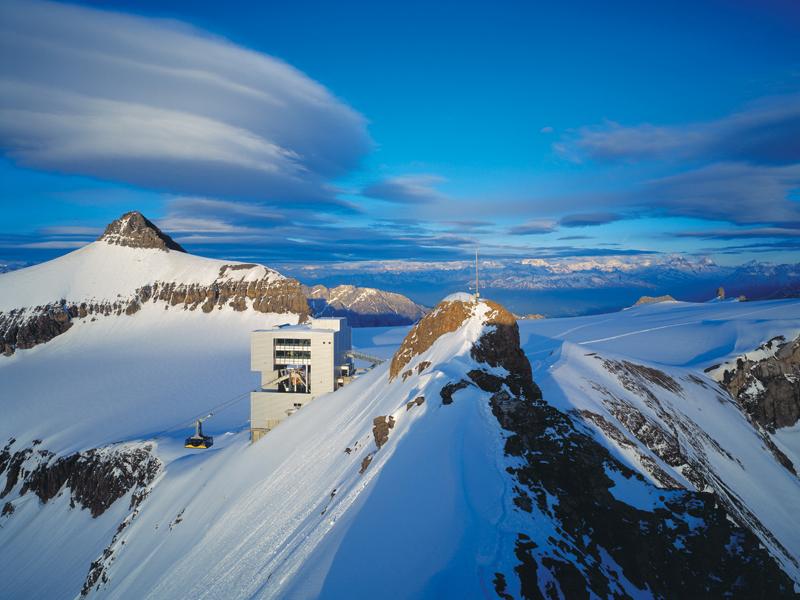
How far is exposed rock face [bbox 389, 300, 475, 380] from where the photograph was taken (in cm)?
3741

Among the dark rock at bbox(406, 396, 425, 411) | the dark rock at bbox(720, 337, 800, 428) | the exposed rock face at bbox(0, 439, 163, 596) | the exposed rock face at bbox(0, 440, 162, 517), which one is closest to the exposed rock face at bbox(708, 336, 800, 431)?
the dark rock at bbox(720, 337, 800, 428)

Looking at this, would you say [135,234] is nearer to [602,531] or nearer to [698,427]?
[698,427]

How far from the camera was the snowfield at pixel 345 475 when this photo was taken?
1600cm

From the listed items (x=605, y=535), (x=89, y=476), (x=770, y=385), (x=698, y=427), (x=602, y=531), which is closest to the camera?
(x=605, y=535)

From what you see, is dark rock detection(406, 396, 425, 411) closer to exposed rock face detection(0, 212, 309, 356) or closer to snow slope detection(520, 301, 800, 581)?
snow slope detection(520, 301, 800, 581)

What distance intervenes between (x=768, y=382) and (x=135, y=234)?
15483 centimetres

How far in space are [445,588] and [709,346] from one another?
9369cm

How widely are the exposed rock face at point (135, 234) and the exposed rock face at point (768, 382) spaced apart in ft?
461

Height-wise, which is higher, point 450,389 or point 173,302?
point 450,389

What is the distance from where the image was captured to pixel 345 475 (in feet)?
84.0

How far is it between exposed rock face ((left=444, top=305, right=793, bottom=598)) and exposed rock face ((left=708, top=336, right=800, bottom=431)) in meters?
61.0

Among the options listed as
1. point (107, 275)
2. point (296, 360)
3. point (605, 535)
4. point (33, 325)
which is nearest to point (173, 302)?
point (107, 275)

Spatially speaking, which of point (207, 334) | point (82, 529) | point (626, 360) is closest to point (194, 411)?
point (82, 529)

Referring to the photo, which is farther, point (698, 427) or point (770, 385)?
point (770, 385)
